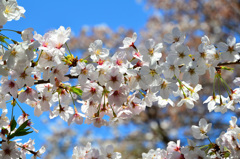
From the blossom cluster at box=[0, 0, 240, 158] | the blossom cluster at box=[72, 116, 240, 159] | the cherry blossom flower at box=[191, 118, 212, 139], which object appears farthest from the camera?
the cherry blossom flower at box=[191, 118, 212, 139]

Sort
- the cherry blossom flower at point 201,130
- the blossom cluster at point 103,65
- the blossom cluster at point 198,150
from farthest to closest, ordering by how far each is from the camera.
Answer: the cherry blossom flower at point 201,130 < the blossom cluster at point 198,150 < the blossom cluster at point 103,65

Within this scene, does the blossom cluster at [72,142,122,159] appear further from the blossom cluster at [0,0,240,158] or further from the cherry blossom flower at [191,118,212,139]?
the cherry blossom flower at [191,118,212,139]

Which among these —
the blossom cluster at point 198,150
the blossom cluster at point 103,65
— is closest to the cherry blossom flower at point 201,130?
the blossom cluster at point 198,150

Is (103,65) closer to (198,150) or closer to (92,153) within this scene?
(92,153)

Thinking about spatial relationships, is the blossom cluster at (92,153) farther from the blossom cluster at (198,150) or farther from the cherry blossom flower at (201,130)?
the cherry blossom flower at (201,130)

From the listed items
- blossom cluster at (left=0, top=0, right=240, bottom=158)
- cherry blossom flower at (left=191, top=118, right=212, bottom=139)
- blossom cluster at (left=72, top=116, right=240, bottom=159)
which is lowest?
blossom cluster at (left=72, top=116, right=240, bottom=159)

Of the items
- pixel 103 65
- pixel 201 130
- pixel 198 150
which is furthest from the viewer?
pixel 201 130

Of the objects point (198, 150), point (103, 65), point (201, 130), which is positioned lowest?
point (198, 150)

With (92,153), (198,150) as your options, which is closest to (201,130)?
(198,150)

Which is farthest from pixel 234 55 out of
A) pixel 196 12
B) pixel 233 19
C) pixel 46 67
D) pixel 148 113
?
pixel 196 12

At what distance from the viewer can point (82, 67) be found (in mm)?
1076

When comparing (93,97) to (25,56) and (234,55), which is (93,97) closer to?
(25,56)

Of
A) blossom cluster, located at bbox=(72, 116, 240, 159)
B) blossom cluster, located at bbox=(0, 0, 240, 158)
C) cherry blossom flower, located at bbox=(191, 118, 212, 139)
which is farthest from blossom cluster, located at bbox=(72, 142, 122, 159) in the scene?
cherry blossom flower, located at bbox=(191, 118, 212, 139)

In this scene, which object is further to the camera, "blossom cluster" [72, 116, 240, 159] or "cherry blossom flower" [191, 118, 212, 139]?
"cherry blossom flower" [191, 118, 212, 139]
